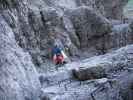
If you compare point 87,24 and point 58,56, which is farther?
point 87,24

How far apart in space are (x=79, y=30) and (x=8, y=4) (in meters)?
8.87

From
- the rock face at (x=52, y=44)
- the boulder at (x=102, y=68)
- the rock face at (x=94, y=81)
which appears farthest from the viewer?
the boulder at (x=102, y=68)

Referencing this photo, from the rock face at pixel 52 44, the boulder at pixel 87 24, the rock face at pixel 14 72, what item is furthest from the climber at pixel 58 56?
the boulder at pixel 87 24

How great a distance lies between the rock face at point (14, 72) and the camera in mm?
8404

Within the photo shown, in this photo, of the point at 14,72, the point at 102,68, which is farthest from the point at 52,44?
the point at 14,72

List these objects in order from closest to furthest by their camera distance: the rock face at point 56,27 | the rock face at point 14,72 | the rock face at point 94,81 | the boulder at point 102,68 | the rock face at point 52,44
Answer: the rock face at point 14,72 → the rock face at point 52,44 → the rock face at point 94,81 → the boulder at point 102,68 → the rock face at point 56,27

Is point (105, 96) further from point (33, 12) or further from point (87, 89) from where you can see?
point (33, 12)

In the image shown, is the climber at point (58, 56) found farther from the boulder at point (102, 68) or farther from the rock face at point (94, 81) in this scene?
the boulder at point (102, 68)

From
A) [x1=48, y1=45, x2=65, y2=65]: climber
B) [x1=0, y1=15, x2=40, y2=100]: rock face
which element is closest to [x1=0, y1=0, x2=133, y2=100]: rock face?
[x1=0, y1=15, x2=40, y2=100]: rock face

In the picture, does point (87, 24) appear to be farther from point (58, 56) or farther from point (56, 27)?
point (58, 56)

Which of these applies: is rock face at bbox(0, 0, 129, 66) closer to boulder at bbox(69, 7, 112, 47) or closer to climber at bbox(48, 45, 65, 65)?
boulder at bbox(69, 7, 112, 47)

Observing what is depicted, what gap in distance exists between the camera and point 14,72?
355 inches

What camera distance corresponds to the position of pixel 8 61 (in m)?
8.96

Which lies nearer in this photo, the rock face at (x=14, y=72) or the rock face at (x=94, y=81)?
the rock face at (x=14, y=72)
